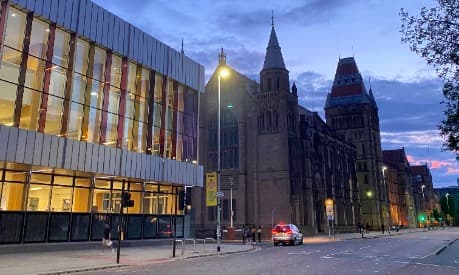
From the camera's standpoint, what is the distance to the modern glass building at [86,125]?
83.6 ft

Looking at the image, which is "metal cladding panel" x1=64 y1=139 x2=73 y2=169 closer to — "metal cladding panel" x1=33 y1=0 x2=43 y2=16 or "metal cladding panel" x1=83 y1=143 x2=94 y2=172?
"metal cladding panel" x1=83 y1=143 x2=94 y2=172

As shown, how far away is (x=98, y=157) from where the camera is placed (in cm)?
2995

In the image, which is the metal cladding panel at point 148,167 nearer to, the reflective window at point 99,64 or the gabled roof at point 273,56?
the reflective window at point 99,64

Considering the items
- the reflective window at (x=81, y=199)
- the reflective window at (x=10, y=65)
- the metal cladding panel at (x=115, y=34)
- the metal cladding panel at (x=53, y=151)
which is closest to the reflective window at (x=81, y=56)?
the metal cladding panel at (x=115, y=34)

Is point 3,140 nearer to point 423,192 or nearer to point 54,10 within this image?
point 54,10

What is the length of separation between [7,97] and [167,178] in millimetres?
15007

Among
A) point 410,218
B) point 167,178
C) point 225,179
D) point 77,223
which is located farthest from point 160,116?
point 410,218

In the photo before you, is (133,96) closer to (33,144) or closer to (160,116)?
(160,116)

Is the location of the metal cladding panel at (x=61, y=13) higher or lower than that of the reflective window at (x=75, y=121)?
higher

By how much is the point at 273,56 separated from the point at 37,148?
163 feet

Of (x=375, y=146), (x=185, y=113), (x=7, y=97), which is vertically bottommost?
(x=7, y=97)

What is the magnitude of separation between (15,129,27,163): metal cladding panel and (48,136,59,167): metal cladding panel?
1869mm

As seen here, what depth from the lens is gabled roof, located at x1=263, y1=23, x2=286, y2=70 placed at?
67.9 metres

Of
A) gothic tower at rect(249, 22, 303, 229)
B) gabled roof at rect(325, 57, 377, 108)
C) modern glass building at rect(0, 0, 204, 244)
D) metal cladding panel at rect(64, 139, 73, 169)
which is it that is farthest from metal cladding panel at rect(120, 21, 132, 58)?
gabled roof at rect(325, 57, 377, 108)
